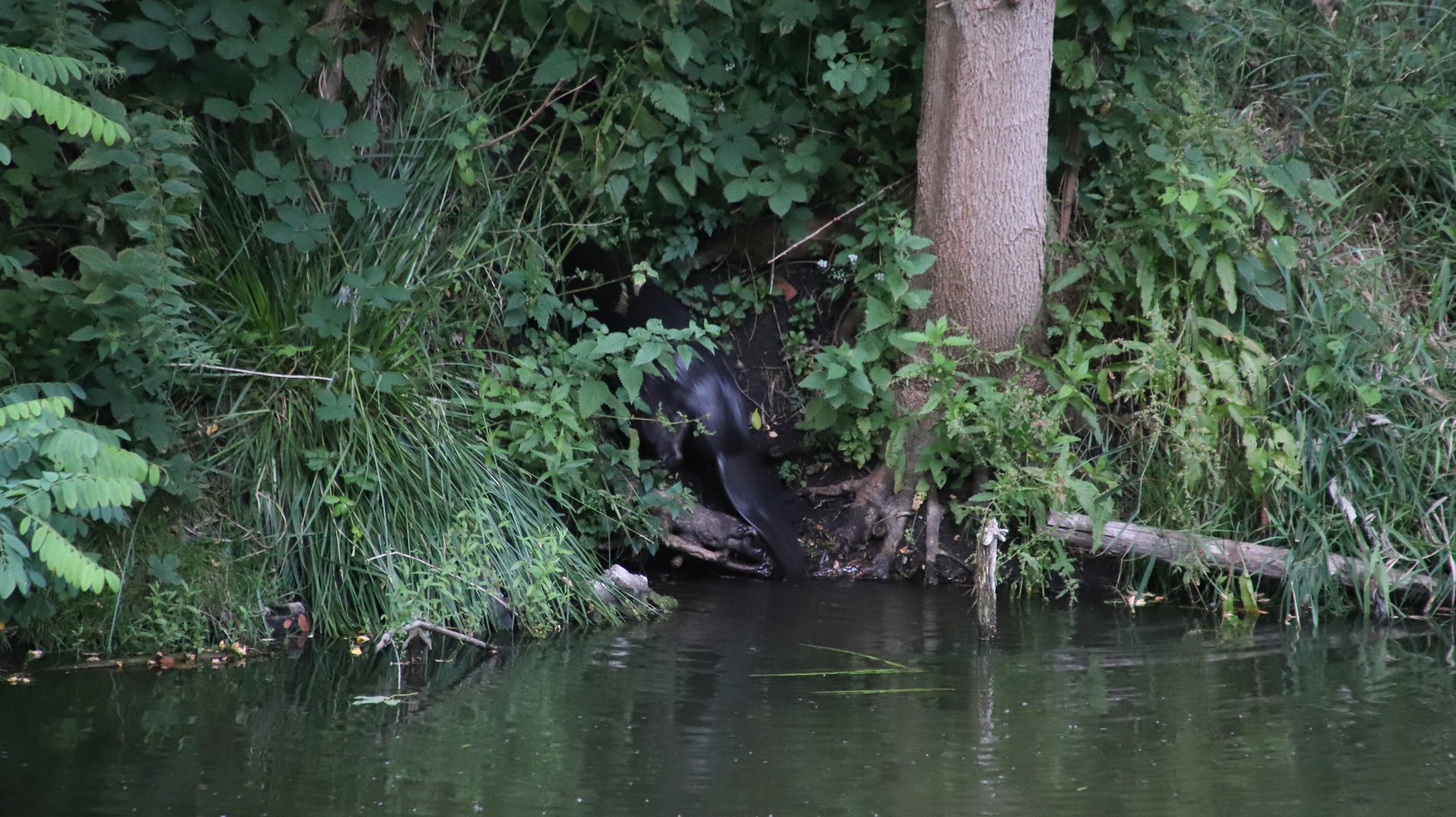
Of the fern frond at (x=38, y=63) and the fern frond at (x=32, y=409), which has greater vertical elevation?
the fern frond at (x=38, y=63)

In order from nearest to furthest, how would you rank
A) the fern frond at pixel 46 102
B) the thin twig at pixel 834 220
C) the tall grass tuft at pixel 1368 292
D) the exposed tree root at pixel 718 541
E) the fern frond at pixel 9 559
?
the fern frond at pixel 46 102 → the fern frond at pixel 9 559 → the tall grass tuft at pixel 1368 292 → the exposed tree root at pixel 718 541 → the thin twig at pixel 834 220

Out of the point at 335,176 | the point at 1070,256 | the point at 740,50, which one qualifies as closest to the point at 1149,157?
the point at 1070,256

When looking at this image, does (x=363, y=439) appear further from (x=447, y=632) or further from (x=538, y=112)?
(x=538, y=112)

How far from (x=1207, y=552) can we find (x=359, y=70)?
12.6 feet

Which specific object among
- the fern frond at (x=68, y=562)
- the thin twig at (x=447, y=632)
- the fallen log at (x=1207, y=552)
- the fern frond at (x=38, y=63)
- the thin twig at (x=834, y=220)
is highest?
the thin twig at (x=834, y=220)

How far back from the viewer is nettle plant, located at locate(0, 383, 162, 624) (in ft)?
11.8

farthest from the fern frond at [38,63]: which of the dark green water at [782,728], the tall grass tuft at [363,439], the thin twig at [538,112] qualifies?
the thin twig at [538,112]

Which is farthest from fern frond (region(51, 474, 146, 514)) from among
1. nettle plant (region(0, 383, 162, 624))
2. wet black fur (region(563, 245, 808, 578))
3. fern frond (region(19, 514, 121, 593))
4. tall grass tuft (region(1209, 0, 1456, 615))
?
tall grass tuft (region(1209, 0, 1456, 615))

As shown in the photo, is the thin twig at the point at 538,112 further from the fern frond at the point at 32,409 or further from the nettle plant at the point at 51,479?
the fern frond at the point at 32,409

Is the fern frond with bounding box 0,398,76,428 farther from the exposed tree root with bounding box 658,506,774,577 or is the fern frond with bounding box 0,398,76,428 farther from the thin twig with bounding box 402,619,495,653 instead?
the exposed tree root with bounding box 658,506,774,577

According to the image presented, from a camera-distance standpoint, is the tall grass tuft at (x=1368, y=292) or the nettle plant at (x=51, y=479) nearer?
the nettle plant at (x=51, y=479)

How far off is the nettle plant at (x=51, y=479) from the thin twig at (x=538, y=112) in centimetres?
233

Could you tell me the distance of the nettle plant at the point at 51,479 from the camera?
3.58 m

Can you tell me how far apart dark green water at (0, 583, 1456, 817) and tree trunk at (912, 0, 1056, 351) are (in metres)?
1.52
